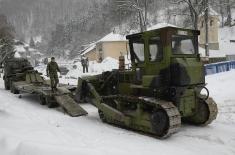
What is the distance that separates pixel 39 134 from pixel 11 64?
1165 cm

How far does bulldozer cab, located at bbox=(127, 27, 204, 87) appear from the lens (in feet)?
32.0

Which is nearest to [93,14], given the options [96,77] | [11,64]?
[11,64]

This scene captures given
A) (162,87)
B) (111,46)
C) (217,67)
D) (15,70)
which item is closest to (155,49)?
(162,87)

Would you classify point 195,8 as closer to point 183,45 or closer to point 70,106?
point 70,106

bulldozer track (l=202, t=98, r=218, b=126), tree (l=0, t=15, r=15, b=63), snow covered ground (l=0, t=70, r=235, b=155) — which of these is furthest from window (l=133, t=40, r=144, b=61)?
tree (l=0, t=15, r=15, b=63)

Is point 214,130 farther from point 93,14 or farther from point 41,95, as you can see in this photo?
point 93,14

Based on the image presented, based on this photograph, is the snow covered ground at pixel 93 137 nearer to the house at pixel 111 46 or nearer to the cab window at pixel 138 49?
the cab window at pixel 138 49

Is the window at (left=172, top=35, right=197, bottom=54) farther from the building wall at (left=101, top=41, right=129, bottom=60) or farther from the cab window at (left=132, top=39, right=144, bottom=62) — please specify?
the building wall at (left=101, top=41, right=129, bottom=60)

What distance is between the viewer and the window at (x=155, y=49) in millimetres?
9992

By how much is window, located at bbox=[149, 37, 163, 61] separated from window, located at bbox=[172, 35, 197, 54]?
343 millimetres

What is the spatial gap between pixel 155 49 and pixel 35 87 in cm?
770

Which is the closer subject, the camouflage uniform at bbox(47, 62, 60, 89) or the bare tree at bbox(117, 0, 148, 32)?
the camouflage uniform at bbox(47, 62, 60, 89)

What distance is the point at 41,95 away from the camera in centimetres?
1520

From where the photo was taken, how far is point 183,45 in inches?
404
